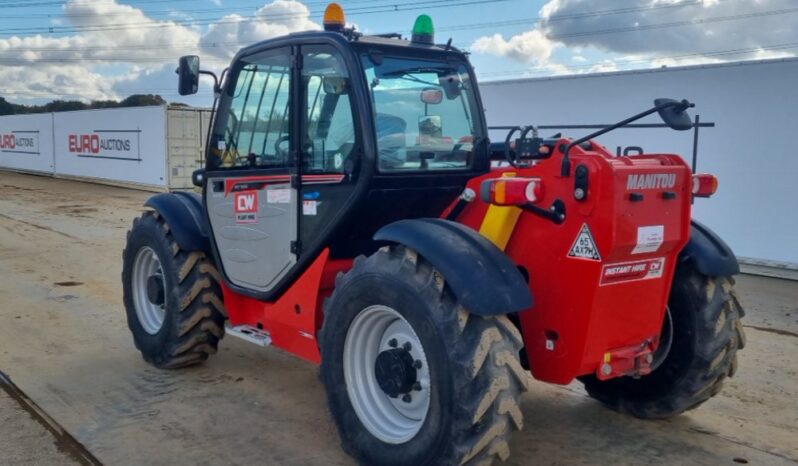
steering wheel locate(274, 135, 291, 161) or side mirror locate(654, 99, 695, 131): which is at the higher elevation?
side mirror locate(654, 99, 695, 131)

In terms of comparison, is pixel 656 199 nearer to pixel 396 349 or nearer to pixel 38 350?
pixel 396 349

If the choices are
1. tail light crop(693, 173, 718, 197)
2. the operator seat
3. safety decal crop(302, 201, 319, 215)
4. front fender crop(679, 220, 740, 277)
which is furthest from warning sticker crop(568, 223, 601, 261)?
safety decal crop(302, 201, 319, 215)

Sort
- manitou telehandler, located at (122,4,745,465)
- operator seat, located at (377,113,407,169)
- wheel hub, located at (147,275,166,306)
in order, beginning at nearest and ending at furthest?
1. manitou telehandler, located at (122,4,745,465)
2. operator seat, located at (377,113,407,169)
3. wheel hub, located at (147,275,166,306)

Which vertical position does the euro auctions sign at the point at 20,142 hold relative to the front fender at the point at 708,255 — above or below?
above

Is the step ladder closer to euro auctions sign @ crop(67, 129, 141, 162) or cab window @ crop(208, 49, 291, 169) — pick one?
cab window @ crop(208, 49, 291, 169)

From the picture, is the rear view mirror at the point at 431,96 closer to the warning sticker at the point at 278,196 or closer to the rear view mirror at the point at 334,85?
the rear view mirror at the point at 334,85

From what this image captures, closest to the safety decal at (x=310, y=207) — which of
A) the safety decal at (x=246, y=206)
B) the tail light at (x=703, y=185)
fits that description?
the safety decal at (x=246, y=206)

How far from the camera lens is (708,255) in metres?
4.10

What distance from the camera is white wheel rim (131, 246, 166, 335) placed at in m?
5.79

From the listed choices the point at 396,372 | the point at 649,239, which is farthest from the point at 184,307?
the point at 649,239

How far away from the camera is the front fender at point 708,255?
13.4ft

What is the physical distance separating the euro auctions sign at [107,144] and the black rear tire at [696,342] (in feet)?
65.5

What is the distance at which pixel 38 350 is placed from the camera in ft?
19.5

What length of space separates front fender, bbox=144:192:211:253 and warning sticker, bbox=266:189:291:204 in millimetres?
910
